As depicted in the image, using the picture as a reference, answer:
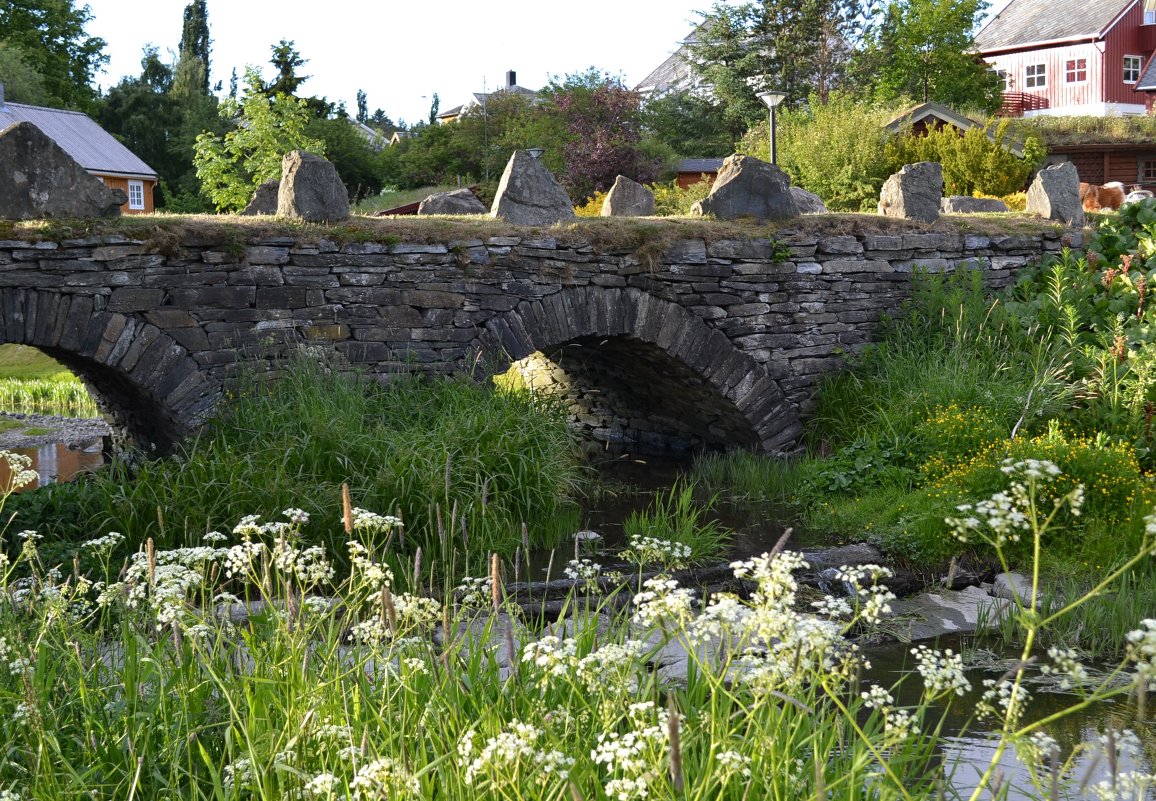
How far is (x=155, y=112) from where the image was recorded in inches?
1427

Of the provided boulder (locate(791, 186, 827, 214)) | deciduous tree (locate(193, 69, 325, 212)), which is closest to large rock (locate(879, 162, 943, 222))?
boulder (locate(791, 186, 827, 214))

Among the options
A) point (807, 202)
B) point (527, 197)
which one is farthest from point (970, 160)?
point (527, 197)

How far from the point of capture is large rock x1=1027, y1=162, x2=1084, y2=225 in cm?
1153

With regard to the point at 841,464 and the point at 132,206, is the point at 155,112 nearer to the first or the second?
the point at 132,206

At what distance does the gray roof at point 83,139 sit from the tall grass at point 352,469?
21.6 metres

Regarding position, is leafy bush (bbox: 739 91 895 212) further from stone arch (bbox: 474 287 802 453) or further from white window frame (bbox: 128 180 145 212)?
white window frame (bbox: 128 180 145 212)

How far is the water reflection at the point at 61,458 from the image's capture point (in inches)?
439

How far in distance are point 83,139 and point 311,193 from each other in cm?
2318

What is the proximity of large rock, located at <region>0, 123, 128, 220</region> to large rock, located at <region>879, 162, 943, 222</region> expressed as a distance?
6.94 m

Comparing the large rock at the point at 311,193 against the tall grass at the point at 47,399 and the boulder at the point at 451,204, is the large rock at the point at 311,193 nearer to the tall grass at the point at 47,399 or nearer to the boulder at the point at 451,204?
the boulder at the point at 451,204

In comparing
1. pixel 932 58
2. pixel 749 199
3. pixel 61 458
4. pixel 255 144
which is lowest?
pixel 61 458

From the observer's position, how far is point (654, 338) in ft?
30.6

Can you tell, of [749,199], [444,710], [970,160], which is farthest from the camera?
[970,160]

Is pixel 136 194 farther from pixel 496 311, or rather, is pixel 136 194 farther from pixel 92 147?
pixel 496 311
